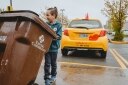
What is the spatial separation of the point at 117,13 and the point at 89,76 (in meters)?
31.4

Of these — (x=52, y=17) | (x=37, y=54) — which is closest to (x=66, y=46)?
(x=52, y=17)

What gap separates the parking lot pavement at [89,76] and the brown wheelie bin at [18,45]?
212 cm

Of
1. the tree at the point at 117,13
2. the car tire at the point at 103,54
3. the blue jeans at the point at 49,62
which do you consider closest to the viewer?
the blue jeans at the point at 49,62

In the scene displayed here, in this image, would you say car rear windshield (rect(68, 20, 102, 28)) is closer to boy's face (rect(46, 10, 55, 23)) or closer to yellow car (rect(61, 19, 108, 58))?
yellow car (rect(61, 19, 108, 58))

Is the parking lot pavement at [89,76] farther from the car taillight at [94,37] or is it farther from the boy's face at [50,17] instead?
the car taillight at [94,37]

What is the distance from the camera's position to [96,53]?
15.5 m

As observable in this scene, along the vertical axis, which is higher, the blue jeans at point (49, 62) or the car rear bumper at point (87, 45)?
the blue jeans at point (49, 62)

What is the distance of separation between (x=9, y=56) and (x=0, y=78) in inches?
13.4

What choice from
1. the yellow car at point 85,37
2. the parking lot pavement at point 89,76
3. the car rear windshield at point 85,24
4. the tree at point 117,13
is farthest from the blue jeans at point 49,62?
the tree at point 117,13

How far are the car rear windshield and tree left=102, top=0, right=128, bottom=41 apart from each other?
2390 centimetres

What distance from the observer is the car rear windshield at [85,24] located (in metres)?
13.6

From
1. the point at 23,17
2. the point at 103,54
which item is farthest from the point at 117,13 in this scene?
the point at 23,17

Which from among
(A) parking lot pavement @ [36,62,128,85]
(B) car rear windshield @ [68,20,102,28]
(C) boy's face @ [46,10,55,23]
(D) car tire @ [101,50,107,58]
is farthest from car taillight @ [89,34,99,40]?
(C) boy's face @ [46,10,55,23]

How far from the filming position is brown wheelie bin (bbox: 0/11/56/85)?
5418mm
